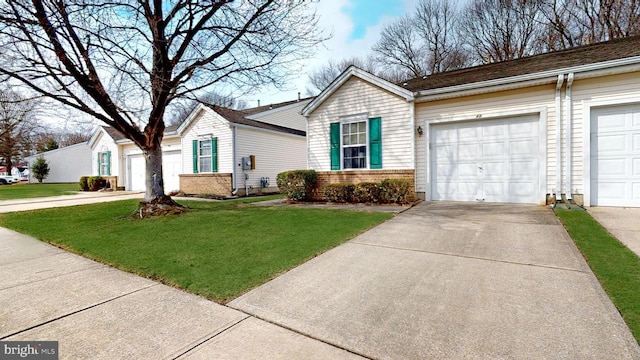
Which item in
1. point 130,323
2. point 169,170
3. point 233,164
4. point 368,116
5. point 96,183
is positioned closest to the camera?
point 130,323

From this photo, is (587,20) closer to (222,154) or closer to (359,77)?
(359,77)

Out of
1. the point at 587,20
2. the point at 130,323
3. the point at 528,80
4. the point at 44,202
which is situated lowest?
the point at 130,323

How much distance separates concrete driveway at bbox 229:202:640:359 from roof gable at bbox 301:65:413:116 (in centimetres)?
543

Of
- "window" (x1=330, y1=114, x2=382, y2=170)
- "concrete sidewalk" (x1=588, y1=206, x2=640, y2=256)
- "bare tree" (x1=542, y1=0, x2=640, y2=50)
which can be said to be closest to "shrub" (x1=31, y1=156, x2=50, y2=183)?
"window" (x1=330, y1=114, x2=382, y2=170)

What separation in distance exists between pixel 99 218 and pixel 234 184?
6224 millimetres

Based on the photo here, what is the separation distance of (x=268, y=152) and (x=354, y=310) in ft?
45.2

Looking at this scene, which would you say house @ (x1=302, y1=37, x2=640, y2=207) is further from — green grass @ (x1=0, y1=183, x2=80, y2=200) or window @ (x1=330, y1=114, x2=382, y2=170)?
green grass @ (x1=0, y1=183, x2=80, y2=200)

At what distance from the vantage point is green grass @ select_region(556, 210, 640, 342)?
2.46m

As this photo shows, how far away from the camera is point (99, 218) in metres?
7.90

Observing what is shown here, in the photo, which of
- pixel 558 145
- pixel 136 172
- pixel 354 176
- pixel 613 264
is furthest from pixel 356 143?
pixel 136 172

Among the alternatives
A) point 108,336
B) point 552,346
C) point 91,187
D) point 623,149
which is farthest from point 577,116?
point 91,187

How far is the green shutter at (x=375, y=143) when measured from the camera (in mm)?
9375

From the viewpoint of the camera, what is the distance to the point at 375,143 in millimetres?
9445

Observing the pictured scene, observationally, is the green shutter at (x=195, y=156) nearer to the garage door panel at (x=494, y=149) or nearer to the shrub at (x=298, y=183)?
the shrub at (x=298, y=183)
